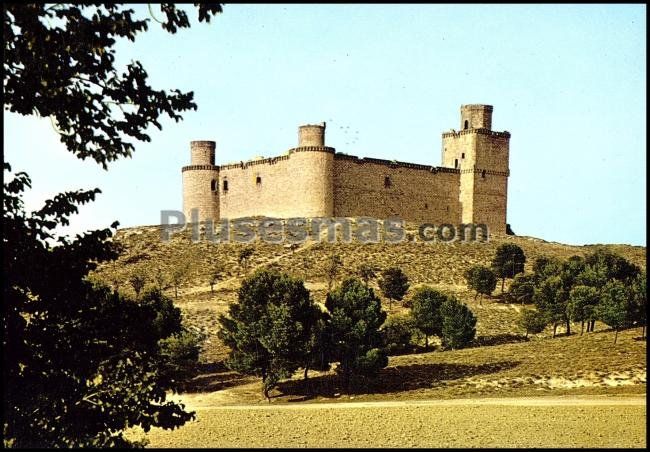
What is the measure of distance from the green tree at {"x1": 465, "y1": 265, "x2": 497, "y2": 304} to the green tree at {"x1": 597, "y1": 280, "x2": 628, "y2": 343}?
1029 centimetres

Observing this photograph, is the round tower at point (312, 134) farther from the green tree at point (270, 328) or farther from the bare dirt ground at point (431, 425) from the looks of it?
the bare dirt ground at point (431, 425)

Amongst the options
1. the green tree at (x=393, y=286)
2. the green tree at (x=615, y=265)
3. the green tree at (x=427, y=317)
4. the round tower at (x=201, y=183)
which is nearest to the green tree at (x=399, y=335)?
the green tree at (x=427, y=317)

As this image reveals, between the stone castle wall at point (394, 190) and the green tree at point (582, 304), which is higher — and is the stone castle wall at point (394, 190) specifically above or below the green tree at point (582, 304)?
above

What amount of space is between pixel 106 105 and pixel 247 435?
39.6 ft

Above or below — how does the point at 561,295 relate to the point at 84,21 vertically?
below

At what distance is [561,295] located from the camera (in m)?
42.0

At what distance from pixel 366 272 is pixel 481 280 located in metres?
7.01

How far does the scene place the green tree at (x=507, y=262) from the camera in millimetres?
53812

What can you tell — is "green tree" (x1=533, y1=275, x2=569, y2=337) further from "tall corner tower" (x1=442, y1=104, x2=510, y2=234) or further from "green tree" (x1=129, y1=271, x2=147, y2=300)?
"tall corner tower" (x1=442, y1=104, x2=510, y2=234)

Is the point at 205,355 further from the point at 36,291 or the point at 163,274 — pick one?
the point at 36,291

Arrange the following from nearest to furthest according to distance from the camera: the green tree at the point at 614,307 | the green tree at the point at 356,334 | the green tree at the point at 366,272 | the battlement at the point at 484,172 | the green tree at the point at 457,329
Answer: the green tree at the point at 356,334, the green tree at the point at 614,307, the green tree at the point at 457,329, the green tree at the point at 366,272, the battlement at the point at 484,172

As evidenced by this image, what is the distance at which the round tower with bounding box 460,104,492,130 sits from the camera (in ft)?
221

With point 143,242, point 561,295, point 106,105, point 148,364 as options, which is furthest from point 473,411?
point 143,242

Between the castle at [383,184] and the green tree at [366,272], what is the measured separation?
9.74 meters
